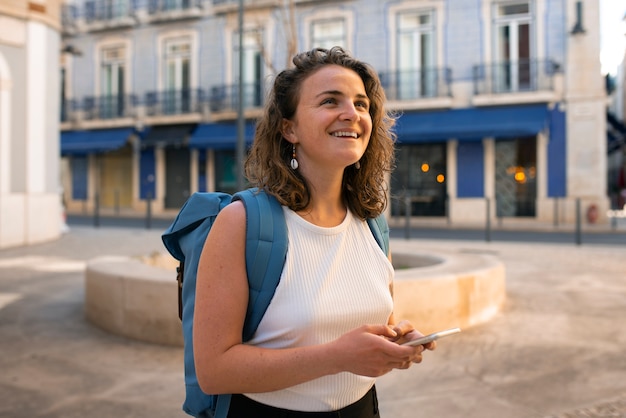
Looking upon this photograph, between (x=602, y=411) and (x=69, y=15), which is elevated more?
(x=69, y=15)

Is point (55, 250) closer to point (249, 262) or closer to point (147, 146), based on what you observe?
point (249, 262)

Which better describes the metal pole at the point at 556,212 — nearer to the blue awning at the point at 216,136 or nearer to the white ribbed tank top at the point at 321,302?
the blue awning at the point at 216,136

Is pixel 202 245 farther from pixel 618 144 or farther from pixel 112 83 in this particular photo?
pixel 618 144

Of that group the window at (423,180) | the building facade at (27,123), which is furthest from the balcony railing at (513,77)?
the building facade at (27,123)

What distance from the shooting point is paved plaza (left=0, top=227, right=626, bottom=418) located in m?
3.24

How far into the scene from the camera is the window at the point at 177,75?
23750mm

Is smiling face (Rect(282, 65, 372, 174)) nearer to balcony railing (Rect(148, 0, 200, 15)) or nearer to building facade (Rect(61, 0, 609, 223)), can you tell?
building facade (Rect(61, 0, 609, 223))

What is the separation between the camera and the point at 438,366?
4.00 metres

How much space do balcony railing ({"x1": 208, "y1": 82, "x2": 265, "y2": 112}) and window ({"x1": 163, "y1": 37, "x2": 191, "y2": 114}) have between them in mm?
1311

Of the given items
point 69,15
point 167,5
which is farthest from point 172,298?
point 69,15

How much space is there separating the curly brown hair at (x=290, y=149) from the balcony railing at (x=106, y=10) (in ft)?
83.8

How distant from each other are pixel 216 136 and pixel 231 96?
1759mm

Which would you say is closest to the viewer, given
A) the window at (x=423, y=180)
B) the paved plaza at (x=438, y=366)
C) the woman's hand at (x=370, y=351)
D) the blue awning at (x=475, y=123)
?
the woman's hand at (x=370, y=351)

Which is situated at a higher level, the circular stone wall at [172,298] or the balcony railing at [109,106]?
the balcony railing at [109,106]
